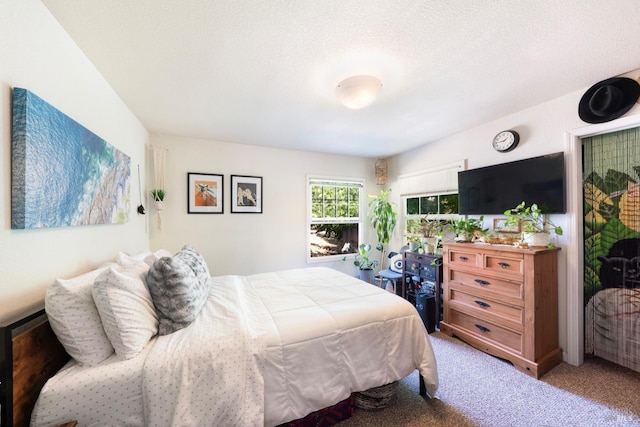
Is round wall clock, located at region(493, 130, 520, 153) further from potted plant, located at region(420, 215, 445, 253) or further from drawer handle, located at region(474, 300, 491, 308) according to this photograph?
drawer handle, located at region(474, 300, 491, 308)

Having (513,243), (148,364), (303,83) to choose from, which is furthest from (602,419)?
(303,83)

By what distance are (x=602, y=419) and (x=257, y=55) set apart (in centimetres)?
325

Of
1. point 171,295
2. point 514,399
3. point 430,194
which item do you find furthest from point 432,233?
point 171,295

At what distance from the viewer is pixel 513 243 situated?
7.64ft

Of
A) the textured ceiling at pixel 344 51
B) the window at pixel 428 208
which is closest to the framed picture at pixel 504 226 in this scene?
the window at pixel 428 208

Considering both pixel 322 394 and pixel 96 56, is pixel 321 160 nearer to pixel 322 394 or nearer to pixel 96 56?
pixel 96 56

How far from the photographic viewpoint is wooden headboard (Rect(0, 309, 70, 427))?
83cm

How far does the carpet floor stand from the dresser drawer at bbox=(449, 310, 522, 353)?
0.60ft

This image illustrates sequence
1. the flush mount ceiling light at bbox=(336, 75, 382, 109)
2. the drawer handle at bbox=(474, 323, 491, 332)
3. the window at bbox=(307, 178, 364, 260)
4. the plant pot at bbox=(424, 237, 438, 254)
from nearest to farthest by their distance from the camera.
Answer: the flush mount ceiling light at bbox=(336, 75, 382, 109) < the drawer handle at bbox=(474, 323, 491, 332) < the plant pot at bbox=(424, 237, 438, 254) < the window at bbox=(307, 178, 364, 260)

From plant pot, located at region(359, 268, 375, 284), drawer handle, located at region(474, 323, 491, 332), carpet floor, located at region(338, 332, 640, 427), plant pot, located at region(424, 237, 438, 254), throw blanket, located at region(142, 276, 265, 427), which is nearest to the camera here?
throw blanket, located at region(142, 276, 265, 427)

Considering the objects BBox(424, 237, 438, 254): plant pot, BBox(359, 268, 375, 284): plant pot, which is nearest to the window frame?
BBox(359, 268, 375, 284): plant pot

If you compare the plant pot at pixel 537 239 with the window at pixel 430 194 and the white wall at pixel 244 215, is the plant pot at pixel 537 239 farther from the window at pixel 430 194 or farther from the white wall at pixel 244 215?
the white wall at pixel 244 215

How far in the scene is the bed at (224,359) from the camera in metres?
1.02

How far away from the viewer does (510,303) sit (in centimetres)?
209
